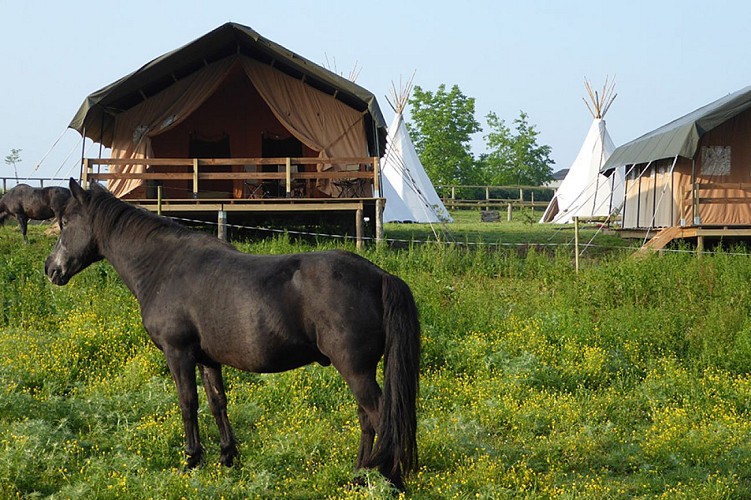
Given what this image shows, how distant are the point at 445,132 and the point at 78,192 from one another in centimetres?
4586

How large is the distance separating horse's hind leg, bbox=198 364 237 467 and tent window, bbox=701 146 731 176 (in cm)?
1581

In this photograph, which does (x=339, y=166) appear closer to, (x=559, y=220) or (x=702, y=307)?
(x=702, y=307)

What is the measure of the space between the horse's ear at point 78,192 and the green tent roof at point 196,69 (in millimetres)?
11121

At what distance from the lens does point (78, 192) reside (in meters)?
6.21

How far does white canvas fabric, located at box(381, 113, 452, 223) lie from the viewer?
28594mm

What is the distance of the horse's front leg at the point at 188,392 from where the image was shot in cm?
567

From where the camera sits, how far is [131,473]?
18.6ft

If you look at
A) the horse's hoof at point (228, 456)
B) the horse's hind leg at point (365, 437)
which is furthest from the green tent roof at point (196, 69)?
the horse's hind leg at point (365, 437)

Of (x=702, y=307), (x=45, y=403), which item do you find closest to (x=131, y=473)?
→ (x=45, y=403)

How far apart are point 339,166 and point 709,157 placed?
877 centimetres

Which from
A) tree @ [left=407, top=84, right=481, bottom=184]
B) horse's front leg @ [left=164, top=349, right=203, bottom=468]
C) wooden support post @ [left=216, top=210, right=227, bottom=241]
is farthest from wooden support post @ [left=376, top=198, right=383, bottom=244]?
tree @ [left=407, top=84, right=481, bottom=184]

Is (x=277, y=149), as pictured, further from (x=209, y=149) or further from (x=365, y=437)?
(x=365, y=437)

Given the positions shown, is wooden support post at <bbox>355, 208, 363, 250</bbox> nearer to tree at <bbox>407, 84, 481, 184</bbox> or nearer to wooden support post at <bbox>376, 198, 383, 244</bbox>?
wooden support post at <bbox>376, 198, 383, 244</bbox>

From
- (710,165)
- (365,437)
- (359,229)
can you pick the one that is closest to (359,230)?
(359,229)
